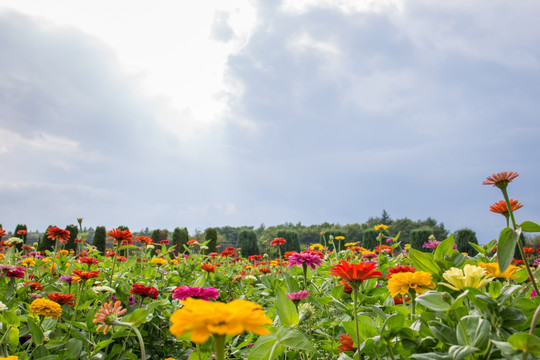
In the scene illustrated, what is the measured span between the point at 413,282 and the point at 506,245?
12.2 inches

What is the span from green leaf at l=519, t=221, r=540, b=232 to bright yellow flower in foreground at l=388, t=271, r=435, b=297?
0.32 m

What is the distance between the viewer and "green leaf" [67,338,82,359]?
172cm

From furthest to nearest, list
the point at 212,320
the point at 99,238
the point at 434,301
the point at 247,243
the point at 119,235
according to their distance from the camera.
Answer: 1. the point at 247,243
2. the point at 99,238
3. the point at 119,235
4. the point at 434,301
5. the point at 212,320

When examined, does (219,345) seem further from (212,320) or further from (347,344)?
(347,344)

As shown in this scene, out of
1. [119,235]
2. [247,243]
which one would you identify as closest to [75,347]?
[119,235]

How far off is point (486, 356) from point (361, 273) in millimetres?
414

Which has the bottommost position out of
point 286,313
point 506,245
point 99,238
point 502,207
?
point 99,238

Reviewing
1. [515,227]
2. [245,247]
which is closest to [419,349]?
[515,227]

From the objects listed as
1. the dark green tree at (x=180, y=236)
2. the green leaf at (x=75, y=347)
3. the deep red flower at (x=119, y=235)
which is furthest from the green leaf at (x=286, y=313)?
the dark green tree at (x=180, y=236)

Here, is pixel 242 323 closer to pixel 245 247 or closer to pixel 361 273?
pixel 361 273

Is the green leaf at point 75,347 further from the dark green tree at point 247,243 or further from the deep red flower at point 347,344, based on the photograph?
the dark green tree at point 247,243

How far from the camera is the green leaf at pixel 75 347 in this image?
1725 millimetres

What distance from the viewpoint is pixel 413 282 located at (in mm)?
1161

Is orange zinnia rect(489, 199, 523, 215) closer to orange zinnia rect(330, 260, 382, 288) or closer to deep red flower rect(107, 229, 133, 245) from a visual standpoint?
orange zinnia rect(330, 260, 382, 288)
